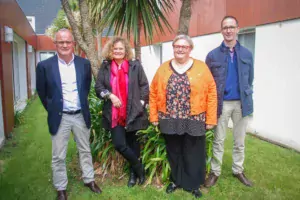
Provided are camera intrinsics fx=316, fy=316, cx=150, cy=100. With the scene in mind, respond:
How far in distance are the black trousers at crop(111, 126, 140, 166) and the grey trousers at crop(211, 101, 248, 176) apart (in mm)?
935

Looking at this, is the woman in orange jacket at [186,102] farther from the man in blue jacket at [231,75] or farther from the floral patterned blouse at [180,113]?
the man in blue jacket at [231,75]

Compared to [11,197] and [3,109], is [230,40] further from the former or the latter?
[3,109]

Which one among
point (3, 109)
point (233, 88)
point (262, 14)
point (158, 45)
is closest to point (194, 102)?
point (233, 88)

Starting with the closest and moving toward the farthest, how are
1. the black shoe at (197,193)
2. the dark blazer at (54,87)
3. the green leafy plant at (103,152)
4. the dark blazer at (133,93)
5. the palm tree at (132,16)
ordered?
the dark blazer at (54,87) < the dark blazer at (133,93) < the black shoe at (197,193) < the green leafy plant at (103,152) < the palm tree at (132,16)

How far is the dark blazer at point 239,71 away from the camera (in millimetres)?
3494

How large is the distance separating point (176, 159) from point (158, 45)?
31.9 feet

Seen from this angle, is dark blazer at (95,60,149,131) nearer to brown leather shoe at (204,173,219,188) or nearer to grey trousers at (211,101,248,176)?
grey trousers at (211,101,248,176)

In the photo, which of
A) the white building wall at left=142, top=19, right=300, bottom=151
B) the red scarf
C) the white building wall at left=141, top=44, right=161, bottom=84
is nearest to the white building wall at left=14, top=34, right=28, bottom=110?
the white building wall at left=141, top=44, right=161, bottom=84

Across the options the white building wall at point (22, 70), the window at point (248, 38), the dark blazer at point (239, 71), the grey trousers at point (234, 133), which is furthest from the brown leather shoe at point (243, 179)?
the white building wall at point (22, 70)

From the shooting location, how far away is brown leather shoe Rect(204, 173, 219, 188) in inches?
147

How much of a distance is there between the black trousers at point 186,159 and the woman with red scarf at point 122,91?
1.35ft

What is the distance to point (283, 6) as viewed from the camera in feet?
17.4

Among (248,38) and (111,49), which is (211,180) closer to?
(111,49)

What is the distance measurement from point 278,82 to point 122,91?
11.2ft
